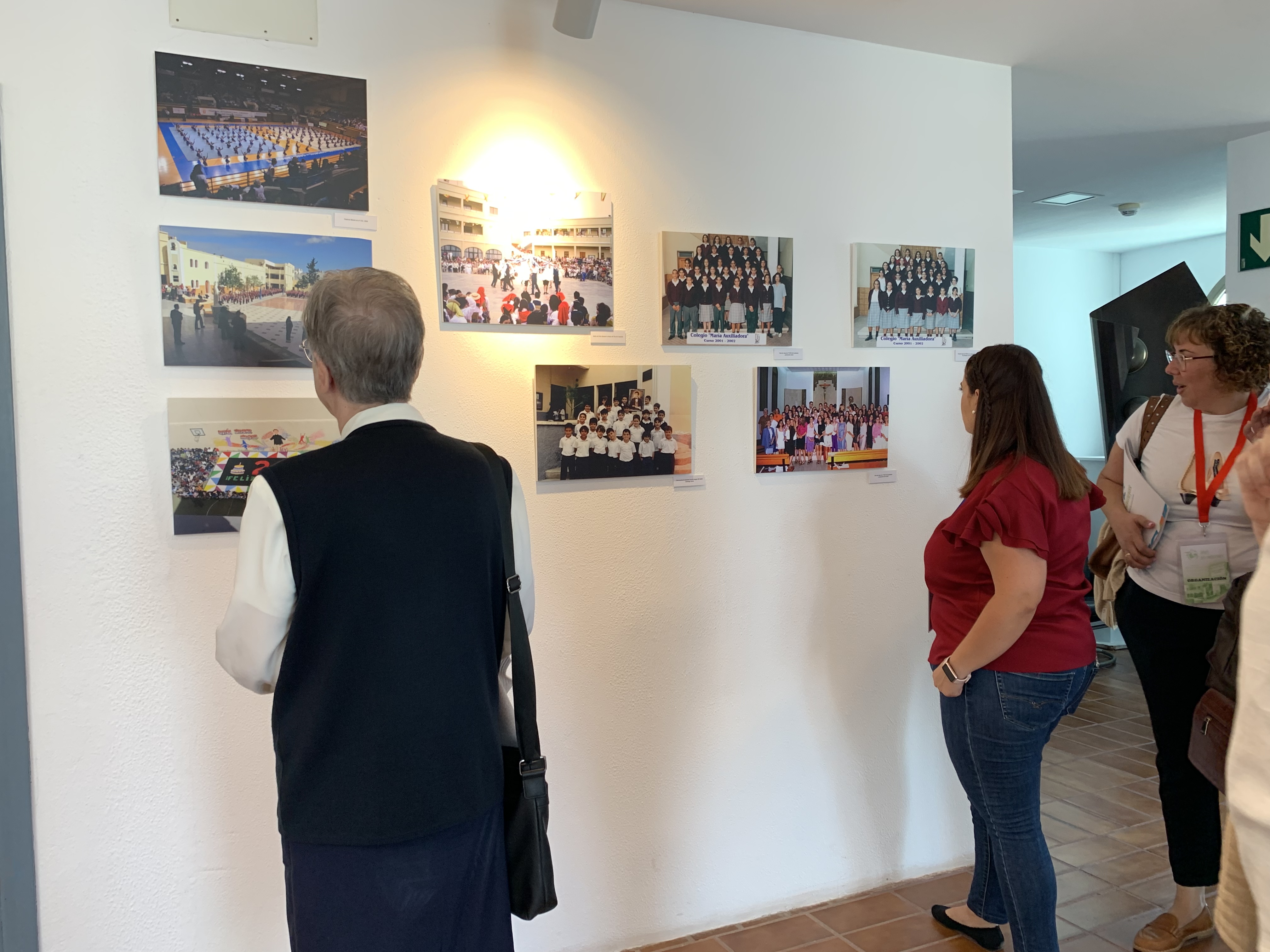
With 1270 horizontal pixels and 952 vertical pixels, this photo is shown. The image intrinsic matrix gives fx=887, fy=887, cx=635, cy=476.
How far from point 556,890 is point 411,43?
239 cm

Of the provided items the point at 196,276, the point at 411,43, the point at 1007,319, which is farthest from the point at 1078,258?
the point at 196,276

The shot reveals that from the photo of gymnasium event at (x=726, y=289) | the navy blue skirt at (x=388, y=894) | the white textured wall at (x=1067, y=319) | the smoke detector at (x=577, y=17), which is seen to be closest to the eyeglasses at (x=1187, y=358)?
the photo of gymnasium event at (x=726, y=289)

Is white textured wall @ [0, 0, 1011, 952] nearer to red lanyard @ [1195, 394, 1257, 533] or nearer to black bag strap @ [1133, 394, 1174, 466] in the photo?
black bag strap @ [1133, 394, 1174, 466]

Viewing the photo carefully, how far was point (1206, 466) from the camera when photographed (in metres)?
2.47

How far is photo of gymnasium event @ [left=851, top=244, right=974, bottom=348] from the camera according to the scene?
2.95 meters

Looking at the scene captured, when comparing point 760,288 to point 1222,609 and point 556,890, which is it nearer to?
point 1222,609

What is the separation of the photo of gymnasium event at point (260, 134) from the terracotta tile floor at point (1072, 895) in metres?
2.37

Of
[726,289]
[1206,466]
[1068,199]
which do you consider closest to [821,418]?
[726,289]

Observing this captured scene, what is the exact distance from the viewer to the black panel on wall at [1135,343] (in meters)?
4.83

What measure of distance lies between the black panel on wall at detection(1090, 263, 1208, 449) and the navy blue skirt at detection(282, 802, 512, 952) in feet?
15.4

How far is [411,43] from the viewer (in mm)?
2326

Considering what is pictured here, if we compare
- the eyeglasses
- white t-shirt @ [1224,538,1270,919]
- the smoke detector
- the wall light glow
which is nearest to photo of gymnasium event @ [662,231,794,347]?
the wall light glow

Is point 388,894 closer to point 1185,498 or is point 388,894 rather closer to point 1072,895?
point 1185,498

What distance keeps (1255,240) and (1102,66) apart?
1.66 metres
